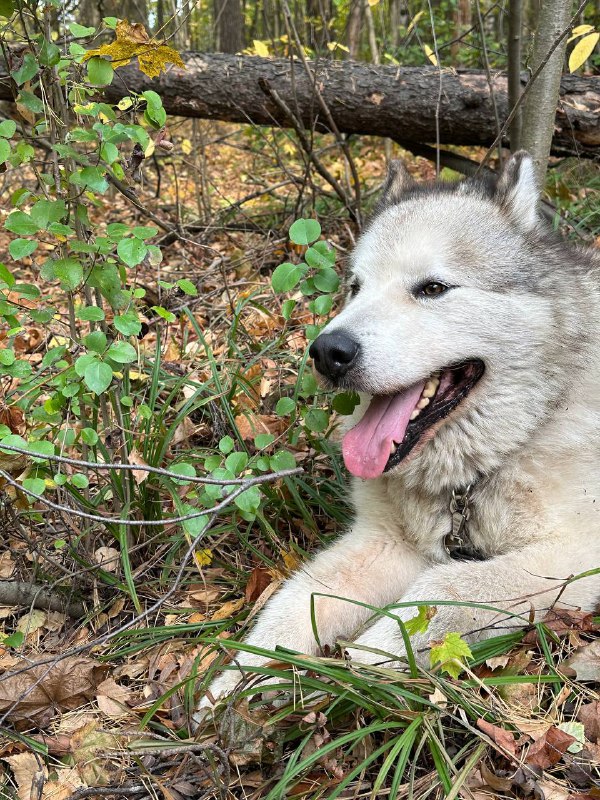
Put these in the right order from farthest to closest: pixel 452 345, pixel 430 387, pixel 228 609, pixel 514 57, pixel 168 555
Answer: pixel 514 57
pixel 168 555
pixel 228 609
pixel 430 387
pixel 452 345

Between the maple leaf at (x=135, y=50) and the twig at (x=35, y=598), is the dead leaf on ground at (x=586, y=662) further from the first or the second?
the maple leaf at (x=135, y=50)

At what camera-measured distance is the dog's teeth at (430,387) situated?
9.12ft

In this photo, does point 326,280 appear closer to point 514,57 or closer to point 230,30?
point 514,57

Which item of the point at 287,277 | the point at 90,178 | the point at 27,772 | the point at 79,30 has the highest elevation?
the point at 79,30

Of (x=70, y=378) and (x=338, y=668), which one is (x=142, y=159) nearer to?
(x=70, y=378)

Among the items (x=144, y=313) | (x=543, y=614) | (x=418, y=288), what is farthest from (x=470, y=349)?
(x=144, y=313)

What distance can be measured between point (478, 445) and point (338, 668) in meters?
1.01

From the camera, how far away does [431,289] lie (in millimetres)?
2809

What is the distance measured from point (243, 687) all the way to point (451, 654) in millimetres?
678

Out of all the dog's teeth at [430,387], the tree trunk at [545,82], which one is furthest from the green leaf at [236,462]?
the tree trunk at [545,82]

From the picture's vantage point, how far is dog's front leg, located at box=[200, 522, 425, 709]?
265 cm

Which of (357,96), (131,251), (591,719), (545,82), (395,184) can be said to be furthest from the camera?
(357,96)

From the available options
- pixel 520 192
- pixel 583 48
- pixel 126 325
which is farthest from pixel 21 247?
pixel 583 48

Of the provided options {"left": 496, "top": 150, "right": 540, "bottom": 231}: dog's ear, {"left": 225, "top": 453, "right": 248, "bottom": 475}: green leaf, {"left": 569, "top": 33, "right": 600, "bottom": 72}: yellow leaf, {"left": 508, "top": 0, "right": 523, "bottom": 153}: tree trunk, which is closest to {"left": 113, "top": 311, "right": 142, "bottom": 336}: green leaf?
{"left": 225, "top": 453, "right": 248, "bottom": 475}: green leaf
